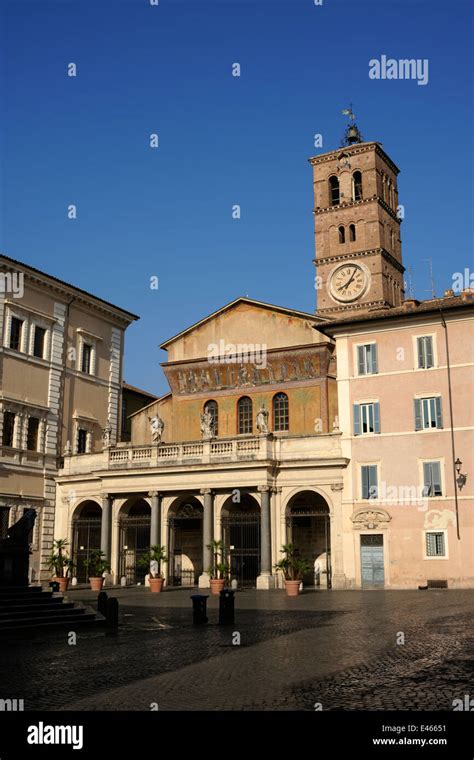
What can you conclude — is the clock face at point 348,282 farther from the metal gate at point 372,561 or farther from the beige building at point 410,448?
the metal gate at point 372,561

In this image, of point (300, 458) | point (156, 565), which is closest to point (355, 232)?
point (300, 458)

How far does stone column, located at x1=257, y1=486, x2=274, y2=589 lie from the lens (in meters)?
35.5

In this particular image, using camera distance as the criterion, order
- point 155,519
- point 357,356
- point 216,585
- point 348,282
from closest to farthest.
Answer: point 216,585 < point 357,356 < point 155,519 < point 348,282

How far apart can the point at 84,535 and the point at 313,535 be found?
43.1 feet

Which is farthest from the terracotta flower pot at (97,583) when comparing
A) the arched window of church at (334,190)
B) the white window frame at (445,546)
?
the arched window of church at (334,190)

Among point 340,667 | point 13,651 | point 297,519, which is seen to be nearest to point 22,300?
point 297,519

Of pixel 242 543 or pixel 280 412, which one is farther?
pixel 280 412

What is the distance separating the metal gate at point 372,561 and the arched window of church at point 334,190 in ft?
130

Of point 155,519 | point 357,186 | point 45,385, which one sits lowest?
point 155,519

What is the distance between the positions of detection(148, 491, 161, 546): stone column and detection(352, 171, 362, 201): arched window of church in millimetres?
36682

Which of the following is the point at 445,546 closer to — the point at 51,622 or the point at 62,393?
the point at 51,622

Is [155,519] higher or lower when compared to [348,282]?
lower

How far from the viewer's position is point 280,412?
41.8m
